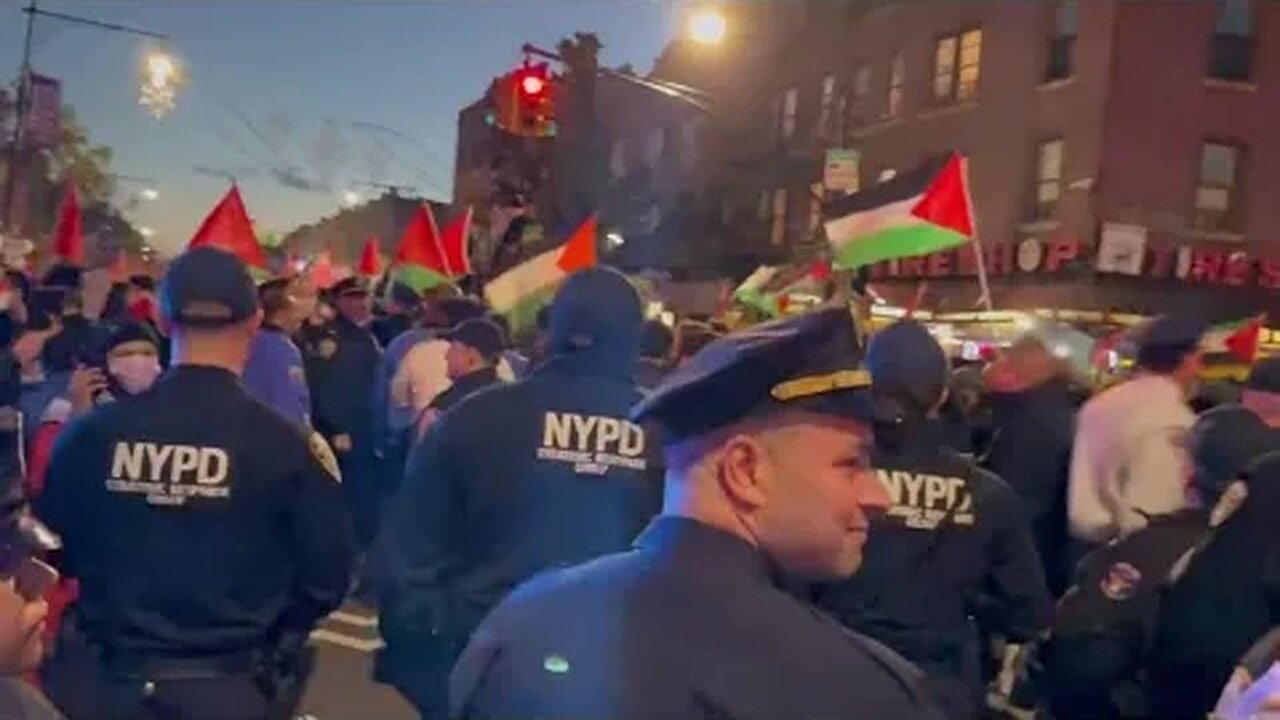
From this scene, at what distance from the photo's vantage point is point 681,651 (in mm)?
1626

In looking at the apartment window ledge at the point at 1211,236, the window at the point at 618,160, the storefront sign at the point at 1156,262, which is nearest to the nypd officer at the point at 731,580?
the storefront sign at the point at 1156,262

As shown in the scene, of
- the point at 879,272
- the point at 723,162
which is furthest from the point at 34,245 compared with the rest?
the point at 723,162

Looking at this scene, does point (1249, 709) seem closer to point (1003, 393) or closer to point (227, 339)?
point (227, 339)

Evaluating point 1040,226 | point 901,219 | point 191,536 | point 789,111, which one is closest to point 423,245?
point 901,219

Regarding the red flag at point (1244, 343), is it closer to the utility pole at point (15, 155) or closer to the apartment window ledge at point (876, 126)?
the utility pole at point (15, 155)

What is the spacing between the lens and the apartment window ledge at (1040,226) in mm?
21766

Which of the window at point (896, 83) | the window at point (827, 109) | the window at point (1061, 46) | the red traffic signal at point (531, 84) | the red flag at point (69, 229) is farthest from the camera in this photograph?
the window at point (827, 109)

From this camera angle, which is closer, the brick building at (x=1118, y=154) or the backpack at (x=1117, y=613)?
the backpack at (x=1117, y=613)

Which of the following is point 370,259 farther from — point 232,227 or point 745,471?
point 745,471

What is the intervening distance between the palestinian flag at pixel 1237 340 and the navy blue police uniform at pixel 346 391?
178 inches

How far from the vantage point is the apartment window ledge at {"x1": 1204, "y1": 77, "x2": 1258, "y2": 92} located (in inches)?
832

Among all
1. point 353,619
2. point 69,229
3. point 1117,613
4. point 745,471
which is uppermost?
point 69,229

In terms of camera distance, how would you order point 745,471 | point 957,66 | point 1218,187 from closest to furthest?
point 745,471, point 1218,187, point 957,66

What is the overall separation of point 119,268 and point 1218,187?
16203mm
